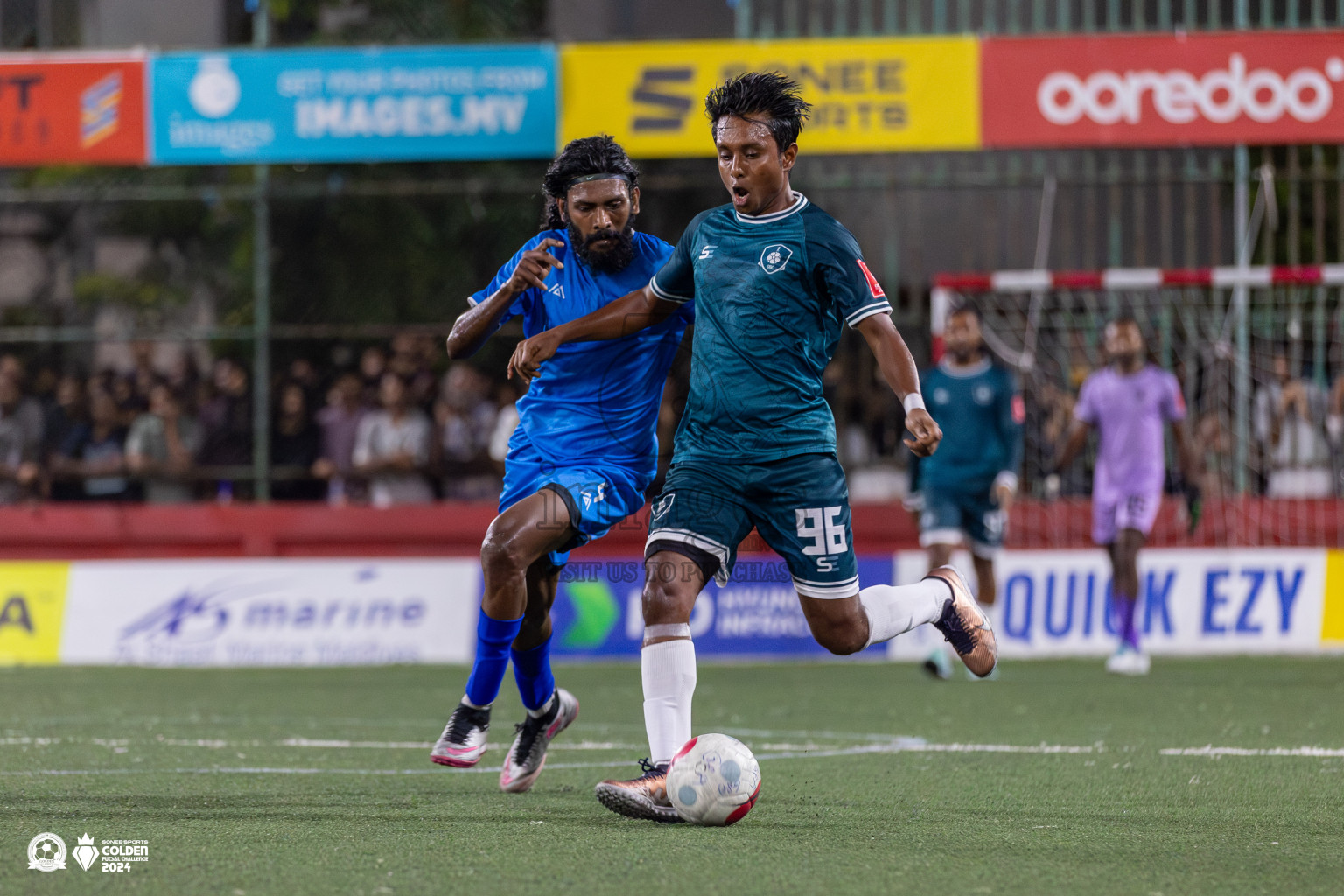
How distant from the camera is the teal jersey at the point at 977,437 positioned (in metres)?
10.6

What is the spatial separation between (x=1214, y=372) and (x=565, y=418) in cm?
886

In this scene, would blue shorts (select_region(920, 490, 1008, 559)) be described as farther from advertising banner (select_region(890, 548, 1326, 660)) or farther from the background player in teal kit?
advertising banner (select_region(890, 548, 1326, 660))

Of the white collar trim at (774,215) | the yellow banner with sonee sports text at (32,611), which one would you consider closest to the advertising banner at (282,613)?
the yellow banner with sonee sports text at (32,611)

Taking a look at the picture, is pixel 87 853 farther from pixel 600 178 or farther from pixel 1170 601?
pixel 1170 601

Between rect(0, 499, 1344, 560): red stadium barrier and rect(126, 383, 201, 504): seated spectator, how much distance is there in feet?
1.63

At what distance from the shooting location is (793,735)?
743cm

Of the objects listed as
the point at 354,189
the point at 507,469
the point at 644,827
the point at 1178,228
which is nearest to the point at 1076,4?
the point at 1178,228

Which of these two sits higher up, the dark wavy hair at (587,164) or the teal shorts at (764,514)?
the dark wavy hair at (587,164)

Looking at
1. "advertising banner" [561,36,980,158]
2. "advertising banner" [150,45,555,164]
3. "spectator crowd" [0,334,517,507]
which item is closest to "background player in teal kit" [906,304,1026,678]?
"advertising banner" [561,36,980,158]

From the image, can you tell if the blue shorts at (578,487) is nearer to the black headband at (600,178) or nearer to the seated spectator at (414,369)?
the black headband at (600,178)

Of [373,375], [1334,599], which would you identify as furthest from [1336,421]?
[373,375]

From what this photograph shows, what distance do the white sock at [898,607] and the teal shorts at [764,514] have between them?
23 centimetres

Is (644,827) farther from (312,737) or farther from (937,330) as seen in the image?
(937,330)

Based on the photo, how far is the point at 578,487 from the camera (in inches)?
222
